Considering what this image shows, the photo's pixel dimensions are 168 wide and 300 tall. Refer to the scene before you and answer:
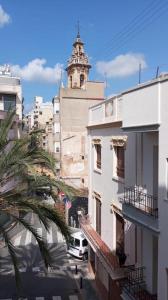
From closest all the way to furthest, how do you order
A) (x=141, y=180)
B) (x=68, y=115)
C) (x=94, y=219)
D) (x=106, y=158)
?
(x=141, y=180)
(x=106, y=158)
(x=94, y=219)
(x=68, y=115)

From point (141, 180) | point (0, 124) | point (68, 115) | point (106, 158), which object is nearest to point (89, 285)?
point (106, 158)

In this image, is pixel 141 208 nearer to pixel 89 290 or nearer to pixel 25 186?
pixel 25 186

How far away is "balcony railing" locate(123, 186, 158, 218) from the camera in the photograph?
32.9 ft

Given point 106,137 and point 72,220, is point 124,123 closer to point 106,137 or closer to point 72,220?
point 106,137

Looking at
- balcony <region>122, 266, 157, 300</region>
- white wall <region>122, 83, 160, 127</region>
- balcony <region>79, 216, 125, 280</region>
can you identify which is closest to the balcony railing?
white wall <region>122, 83, 160, 127</region>

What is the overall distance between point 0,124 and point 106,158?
5.58 metres

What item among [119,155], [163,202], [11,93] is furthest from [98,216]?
[11,93]

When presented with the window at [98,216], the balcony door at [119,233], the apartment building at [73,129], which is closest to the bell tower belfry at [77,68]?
the apartment building at [73,129]

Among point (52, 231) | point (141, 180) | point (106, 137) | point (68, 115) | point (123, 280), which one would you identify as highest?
point (68, 115)

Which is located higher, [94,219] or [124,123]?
[124,123]

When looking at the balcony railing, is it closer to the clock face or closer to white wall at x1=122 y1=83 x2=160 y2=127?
white wall at x1=122 y1=83 x2=160 y2=127

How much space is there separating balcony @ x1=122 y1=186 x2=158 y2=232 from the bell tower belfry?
141 feet

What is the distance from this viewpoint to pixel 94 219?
18703 millimetres

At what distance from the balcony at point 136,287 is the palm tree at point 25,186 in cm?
260
